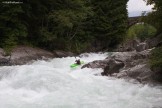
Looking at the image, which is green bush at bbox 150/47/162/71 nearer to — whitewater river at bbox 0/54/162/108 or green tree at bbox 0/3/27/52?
whitewater river at bbox 0/54/162/108

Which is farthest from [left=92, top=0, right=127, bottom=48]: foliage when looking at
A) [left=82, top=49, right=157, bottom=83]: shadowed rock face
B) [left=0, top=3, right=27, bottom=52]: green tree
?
[left=82, top=49, right=157, bottom=83]: shadowed rock face

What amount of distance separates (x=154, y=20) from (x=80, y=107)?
475 centimetres

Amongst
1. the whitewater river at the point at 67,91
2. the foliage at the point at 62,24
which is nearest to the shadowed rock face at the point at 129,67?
the whitewater river at the point at 67,91

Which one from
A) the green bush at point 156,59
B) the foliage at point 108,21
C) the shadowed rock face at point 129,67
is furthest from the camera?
the foliage at point 108,21

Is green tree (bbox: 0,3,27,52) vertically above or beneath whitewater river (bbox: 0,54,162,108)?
above

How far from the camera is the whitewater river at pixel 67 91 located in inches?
460

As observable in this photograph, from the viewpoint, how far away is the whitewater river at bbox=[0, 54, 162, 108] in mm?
11688

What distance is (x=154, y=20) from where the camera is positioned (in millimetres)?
13109

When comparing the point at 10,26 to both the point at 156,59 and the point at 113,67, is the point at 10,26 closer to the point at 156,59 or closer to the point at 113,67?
the point at 113,67

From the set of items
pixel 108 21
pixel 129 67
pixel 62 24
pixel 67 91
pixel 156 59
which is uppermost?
pixel 62 24

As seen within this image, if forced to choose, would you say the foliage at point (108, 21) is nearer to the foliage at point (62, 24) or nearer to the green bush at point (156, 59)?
the foliage at point (62, 24)

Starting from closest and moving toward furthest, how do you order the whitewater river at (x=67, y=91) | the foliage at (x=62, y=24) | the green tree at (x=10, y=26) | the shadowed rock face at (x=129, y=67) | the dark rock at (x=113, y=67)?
the whitewater river at (x=67, y=91) → the shadowed rock face at (x=129, y=67) → the dark rock at (x=113, y=67) → the green tree at (x=10, y=26) → the foliage at (x=62, y=24)

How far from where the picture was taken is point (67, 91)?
44.8 ft

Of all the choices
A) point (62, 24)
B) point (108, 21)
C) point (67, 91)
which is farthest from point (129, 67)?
point (108, 21)
